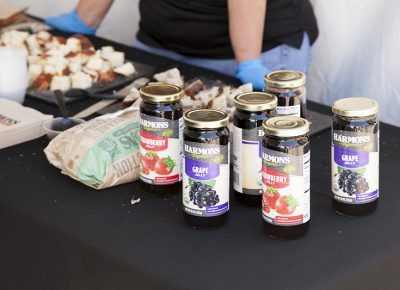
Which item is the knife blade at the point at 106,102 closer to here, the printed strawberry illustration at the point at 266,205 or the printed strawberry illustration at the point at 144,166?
the printed strawberry illustration at the point at 144,166

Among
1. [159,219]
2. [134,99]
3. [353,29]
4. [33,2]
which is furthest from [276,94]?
[33,2]

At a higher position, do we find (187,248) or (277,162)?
(277,162)

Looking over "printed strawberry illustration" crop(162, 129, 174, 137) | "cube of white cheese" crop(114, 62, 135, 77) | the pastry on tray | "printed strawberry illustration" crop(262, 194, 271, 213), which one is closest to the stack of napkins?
the pastry on tray

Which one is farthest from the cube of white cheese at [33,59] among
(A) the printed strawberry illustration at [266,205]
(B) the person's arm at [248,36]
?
(A) the printed strawberry illustration at [266,205]

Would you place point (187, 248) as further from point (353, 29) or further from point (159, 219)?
point (353, 29)

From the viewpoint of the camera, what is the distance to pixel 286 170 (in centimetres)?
129

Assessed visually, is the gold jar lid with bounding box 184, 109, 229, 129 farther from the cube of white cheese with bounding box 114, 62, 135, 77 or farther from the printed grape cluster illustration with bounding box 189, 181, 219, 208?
the cube of white cheese with bounding box 114, 62, 135, 77

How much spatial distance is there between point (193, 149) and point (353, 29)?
125cm

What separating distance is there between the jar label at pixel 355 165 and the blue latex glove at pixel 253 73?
0.73m

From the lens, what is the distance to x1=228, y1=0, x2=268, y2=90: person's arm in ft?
6.95

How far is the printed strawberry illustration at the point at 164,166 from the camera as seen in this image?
4.86 ft

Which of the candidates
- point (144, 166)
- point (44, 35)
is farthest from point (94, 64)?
point (144, 166)

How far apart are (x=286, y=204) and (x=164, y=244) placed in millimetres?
212

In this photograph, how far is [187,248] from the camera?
4.45 feet
